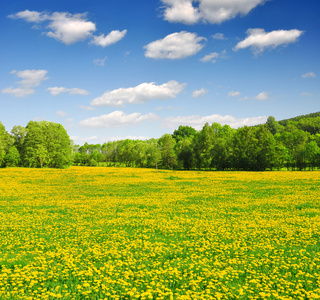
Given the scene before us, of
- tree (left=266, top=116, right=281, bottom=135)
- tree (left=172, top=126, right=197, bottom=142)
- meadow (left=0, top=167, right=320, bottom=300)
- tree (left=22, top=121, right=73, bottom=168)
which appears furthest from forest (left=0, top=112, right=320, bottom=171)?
meadow (left=0, top=167, right=320, bottom=300)

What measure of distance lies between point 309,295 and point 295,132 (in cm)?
10766

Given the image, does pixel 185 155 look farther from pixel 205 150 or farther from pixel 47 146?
pixel 47 146

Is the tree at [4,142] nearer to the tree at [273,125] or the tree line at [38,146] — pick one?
the tree line at [38,146]

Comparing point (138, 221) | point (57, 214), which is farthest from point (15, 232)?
point (138, 221)

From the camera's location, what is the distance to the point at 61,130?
89188 millimetres

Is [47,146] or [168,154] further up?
[47,146]

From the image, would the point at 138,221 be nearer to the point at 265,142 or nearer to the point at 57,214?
the point at 57,214

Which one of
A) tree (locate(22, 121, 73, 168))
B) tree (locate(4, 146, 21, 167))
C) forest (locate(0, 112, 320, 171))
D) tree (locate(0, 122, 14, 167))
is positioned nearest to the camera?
tree (locate(0, 122, 14, 167))

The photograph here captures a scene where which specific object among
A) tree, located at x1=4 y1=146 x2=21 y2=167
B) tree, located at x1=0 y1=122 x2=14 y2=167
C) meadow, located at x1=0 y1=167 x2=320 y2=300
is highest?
tree, located at x1=0 y1=122 x2=14 y2=167

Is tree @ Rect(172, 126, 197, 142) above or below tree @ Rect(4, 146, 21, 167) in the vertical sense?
above

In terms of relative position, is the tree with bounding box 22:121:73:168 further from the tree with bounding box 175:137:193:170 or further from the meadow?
the meadow

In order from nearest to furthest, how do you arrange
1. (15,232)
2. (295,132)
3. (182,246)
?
1. (182,246)
2. (15,232)
3. (295,132)

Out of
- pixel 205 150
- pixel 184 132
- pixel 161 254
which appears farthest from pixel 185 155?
pixel 161 254

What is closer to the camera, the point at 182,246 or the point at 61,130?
the point at 182,246
